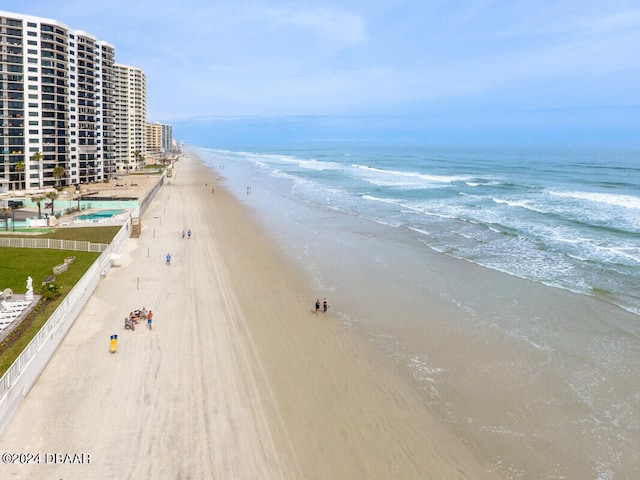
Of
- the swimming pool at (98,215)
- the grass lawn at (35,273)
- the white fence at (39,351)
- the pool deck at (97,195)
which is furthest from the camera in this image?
the swimming pool at (98,215)

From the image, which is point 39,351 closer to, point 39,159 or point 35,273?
point 35,273

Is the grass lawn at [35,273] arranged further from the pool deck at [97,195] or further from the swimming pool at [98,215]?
the swimming pool at [98,215]

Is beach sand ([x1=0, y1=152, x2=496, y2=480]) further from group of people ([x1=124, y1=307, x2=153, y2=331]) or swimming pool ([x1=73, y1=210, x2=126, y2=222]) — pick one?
swimming pool ([x1=73, y1=210, x2=126, y2=222])

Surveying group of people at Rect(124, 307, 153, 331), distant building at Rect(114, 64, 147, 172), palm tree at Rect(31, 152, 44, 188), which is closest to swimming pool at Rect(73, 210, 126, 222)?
palm tree at Rect(31, 152, 44, 188)

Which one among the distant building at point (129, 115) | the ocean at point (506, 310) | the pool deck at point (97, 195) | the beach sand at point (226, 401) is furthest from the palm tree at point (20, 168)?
the beach sand at point (226, 401)

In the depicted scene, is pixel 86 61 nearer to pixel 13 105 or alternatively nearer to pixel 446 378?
pixel 13 105
